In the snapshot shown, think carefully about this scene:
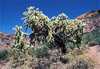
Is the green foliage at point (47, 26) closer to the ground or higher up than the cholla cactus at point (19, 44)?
higher up

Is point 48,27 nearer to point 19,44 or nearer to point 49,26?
point 49,26

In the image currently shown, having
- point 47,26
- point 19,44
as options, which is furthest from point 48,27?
point 19,44

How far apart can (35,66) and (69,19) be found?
16.6 ft

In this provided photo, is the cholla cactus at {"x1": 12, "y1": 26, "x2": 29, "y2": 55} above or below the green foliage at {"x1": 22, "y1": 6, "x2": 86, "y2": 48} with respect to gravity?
below

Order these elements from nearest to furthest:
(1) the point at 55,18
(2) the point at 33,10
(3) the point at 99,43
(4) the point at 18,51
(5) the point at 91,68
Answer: (5) the point at 91,68 → (4) the point at 18,51 → (2) the point at 33,10 → (1) the point at 55,18 → (3) the point at 99,43

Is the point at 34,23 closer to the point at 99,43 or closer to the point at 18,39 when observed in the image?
the point at 18,39

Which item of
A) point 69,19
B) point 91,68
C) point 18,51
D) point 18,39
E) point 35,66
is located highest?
point 69,19

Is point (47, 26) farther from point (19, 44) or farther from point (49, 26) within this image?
point (19, 44)

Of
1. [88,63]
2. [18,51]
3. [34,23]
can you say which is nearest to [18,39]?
[18,51]

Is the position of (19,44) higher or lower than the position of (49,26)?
lower

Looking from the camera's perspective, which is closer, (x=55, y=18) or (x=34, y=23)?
(x=34, y=23)

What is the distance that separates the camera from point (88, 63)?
6207 mm

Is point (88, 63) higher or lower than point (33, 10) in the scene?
lower

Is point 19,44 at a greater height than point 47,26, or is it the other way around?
point 47,26
